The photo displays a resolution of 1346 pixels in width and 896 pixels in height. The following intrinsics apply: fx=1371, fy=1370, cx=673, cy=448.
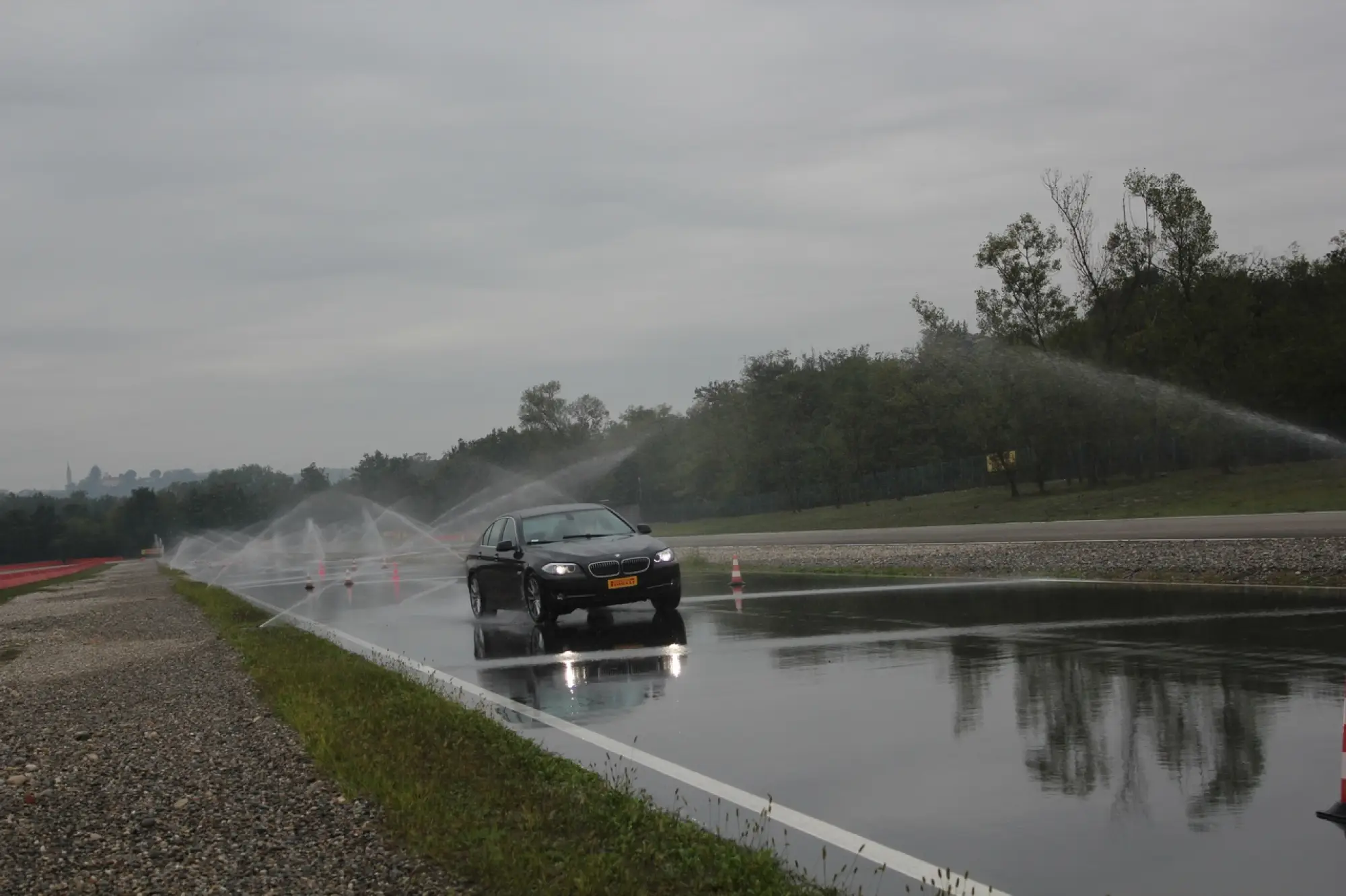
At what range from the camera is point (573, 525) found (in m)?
19.3

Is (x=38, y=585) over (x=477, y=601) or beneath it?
beneath

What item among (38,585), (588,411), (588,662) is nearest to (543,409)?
(588,411)

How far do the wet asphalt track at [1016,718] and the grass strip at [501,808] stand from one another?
1.55 ft

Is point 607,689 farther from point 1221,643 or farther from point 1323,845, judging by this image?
point 1323,845

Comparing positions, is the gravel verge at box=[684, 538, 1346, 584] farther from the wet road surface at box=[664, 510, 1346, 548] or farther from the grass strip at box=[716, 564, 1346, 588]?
the wet road surface at box=[664, 510, 1346, 548]

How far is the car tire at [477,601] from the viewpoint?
70.2 feet

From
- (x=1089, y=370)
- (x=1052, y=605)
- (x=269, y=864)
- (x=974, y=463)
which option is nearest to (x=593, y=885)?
(x=269, y=864)

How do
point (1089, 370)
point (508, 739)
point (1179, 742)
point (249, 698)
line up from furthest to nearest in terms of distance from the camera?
1. point (1089, 370)
2. point (249, 698)
3. point (508, 739)
4. point (1179, 742)

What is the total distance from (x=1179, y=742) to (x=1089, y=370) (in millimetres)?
47556

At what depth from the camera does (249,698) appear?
42.1 feet

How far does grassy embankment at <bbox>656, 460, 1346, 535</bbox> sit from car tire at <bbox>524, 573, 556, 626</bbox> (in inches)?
937

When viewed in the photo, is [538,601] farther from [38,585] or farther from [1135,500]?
[38,585]

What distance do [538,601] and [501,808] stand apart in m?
10.8

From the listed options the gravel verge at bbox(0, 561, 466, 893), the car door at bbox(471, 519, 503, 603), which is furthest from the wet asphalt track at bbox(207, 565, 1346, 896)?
the car door at bbox(471, 519, 503, 603)
